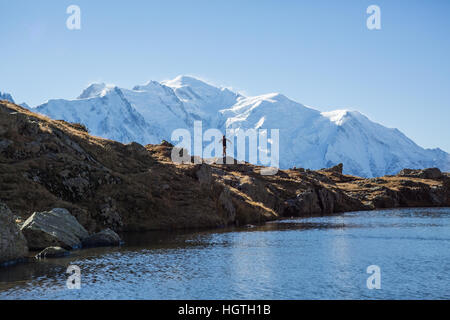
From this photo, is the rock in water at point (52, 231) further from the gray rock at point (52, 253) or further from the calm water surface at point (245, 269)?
the calm water surface at point (245, 269)

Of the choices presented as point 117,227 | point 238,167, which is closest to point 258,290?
point 117,227

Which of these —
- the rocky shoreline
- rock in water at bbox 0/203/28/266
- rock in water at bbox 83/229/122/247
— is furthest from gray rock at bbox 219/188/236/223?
rock in water at bbox 0/203/28/266

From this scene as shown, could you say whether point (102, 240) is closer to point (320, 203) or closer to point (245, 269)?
point (245, 269)

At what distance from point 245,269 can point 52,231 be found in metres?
21.0

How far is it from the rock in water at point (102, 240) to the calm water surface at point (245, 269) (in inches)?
60.0

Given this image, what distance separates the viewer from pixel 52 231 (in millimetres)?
49688

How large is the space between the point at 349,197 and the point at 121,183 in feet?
254

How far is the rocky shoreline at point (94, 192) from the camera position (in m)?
51.6

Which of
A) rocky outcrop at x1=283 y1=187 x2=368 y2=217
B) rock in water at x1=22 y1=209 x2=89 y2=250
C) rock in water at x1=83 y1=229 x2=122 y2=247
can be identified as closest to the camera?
rock in water at x1=22 y1=209 x2=89 y2=250

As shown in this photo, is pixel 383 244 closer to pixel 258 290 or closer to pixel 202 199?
pixel 258 290

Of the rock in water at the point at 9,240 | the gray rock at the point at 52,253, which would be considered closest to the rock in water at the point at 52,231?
the gray rock at the point at 52,253

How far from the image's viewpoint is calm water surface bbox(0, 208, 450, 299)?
31.4 m

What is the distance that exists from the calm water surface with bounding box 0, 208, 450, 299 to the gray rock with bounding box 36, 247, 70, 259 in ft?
6.88

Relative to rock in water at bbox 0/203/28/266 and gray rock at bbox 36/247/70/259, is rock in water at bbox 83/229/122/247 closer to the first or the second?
gray rock at bbox 36/247/70/259
